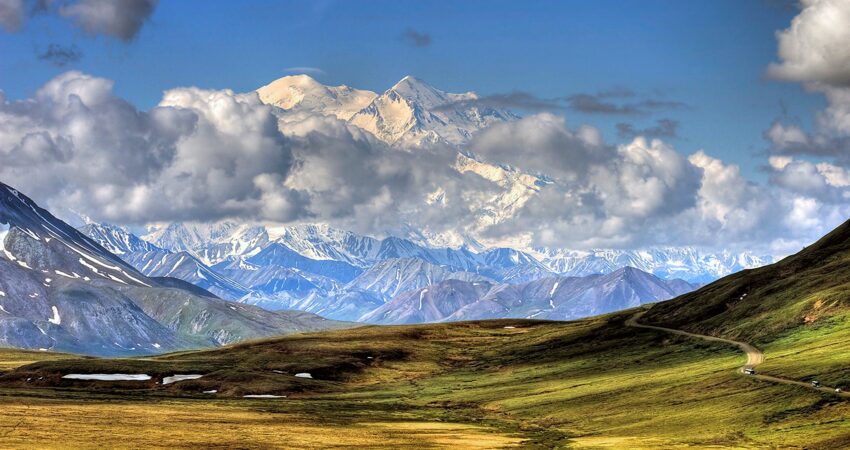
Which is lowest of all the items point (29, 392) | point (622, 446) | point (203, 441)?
point (622, 446)

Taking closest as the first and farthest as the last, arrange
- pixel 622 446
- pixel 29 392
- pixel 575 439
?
1. pixel 622 446
2. pixel 575 439
3. pixel 29 392

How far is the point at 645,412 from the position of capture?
507 feet

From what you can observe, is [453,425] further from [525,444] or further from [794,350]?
[794,350]

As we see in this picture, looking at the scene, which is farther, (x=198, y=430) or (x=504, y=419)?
(x=504, y=419)

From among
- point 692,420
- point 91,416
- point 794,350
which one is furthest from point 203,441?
point 794,350

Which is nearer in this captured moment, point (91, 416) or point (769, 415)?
point (769, 415)

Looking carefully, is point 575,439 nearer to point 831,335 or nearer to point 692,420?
point 692,420

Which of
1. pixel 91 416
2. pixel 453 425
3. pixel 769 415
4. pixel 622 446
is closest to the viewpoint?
pixel 622 446

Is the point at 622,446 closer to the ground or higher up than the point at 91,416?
closer to the ground

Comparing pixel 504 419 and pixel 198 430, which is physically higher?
Answer: pixel 198 430

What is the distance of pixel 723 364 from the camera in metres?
184

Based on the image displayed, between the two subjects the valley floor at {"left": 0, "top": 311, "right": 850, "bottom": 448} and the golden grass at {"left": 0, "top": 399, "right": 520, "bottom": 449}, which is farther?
the valley floor at {"left": 0, "top": 311, "right": 850, "bottom": 448}

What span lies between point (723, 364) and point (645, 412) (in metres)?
36.7

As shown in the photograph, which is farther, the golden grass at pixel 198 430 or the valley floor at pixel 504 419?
the valley floor at pixel 504 419
